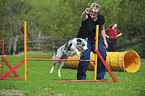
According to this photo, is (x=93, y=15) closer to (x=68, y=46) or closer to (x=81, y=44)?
(x=81, y=44)

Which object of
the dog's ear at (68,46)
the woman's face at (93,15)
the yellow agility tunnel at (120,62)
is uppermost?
the woman's face at (93,15)

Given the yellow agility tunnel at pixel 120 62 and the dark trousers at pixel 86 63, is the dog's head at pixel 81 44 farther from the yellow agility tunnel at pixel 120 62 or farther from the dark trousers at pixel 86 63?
the yellow agility tunnel at pixel 120 62

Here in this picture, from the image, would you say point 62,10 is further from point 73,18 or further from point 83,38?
point 83,38

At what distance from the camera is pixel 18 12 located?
83.1 feet

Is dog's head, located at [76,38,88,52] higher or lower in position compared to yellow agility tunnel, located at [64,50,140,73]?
higher

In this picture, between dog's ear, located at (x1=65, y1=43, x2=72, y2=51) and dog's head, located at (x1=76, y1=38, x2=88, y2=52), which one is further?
dog's ear, located at (x1=65, y1=43, x2=72, y2=51)

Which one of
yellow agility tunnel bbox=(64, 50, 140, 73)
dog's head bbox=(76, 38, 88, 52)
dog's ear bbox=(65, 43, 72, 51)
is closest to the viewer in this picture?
dog's head bbox=(76, 38, 88, 52)

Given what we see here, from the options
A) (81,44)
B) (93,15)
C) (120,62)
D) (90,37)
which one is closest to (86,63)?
(81,44)

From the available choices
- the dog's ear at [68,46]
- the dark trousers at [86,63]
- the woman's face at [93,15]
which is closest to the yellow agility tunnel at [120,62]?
the dog's ear at [68,46]

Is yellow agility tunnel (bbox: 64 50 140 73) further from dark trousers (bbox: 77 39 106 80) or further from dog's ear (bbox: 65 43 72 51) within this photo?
dark trousers (bbox: 77 39 106 80)

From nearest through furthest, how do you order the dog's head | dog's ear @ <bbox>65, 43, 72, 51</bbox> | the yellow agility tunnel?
the dog's head → dog's ear @ <bbox>65, 43, 72, 51</bbox> → the yellow agility tunnel

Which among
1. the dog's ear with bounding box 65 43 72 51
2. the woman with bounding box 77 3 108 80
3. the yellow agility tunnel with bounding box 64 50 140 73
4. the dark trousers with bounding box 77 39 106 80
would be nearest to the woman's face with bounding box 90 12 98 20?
the woman with bounding box 77 3 108 80

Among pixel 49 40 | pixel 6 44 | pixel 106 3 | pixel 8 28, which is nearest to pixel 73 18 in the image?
pixel 106 3

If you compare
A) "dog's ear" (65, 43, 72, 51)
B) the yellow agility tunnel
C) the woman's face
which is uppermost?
the woman's face
